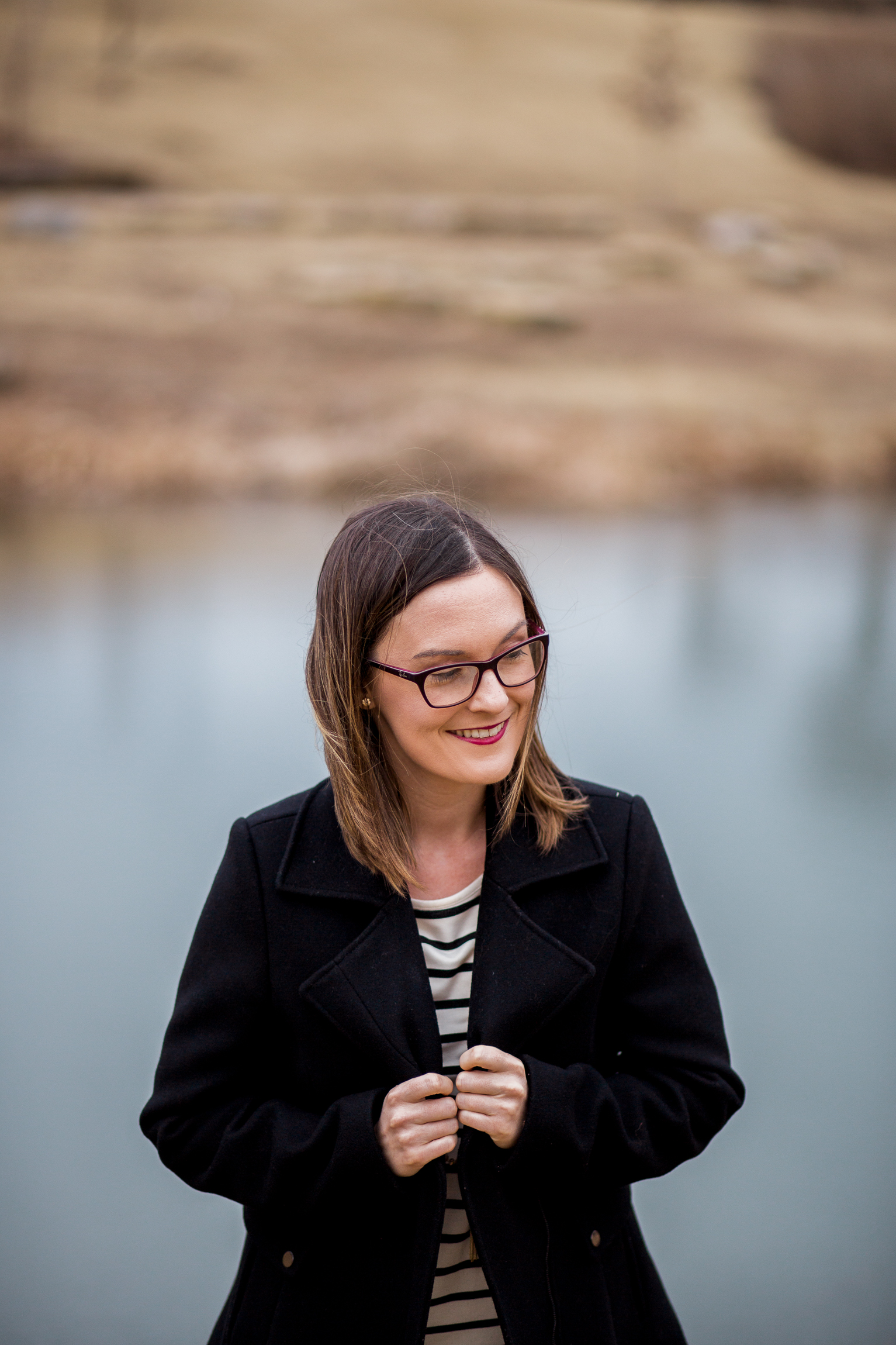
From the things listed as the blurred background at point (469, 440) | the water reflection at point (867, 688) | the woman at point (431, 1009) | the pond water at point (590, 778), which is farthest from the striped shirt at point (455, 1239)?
the water reflection at point (867, 688)

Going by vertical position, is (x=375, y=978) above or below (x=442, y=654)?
below

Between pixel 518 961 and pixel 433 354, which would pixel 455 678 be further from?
pixel 433 354

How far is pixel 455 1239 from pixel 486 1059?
0.20 m

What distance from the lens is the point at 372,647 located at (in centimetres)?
89

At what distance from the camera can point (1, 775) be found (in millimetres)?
2449

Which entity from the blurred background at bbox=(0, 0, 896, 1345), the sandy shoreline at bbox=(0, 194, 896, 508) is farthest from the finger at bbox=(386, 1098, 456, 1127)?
the sandy shoreline at bbox=(0, 194, 896, 508)

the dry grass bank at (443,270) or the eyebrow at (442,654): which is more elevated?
the dry grass bank at (443,270)

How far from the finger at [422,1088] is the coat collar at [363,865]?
0.15m

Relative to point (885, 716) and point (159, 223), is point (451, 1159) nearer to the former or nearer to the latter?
point (885, 716)

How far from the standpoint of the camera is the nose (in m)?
0.85

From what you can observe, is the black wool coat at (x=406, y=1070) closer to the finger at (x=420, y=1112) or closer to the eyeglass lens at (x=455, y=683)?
the finger at (x=420, y=1112)

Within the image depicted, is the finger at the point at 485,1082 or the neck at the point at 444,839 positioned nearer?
the finger at the point at 485,1082

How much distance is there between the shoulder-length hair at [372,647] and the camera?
871 millimetres

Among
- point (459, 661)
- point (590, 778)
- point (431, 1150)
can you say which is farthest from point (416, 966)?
point (590, 778)
